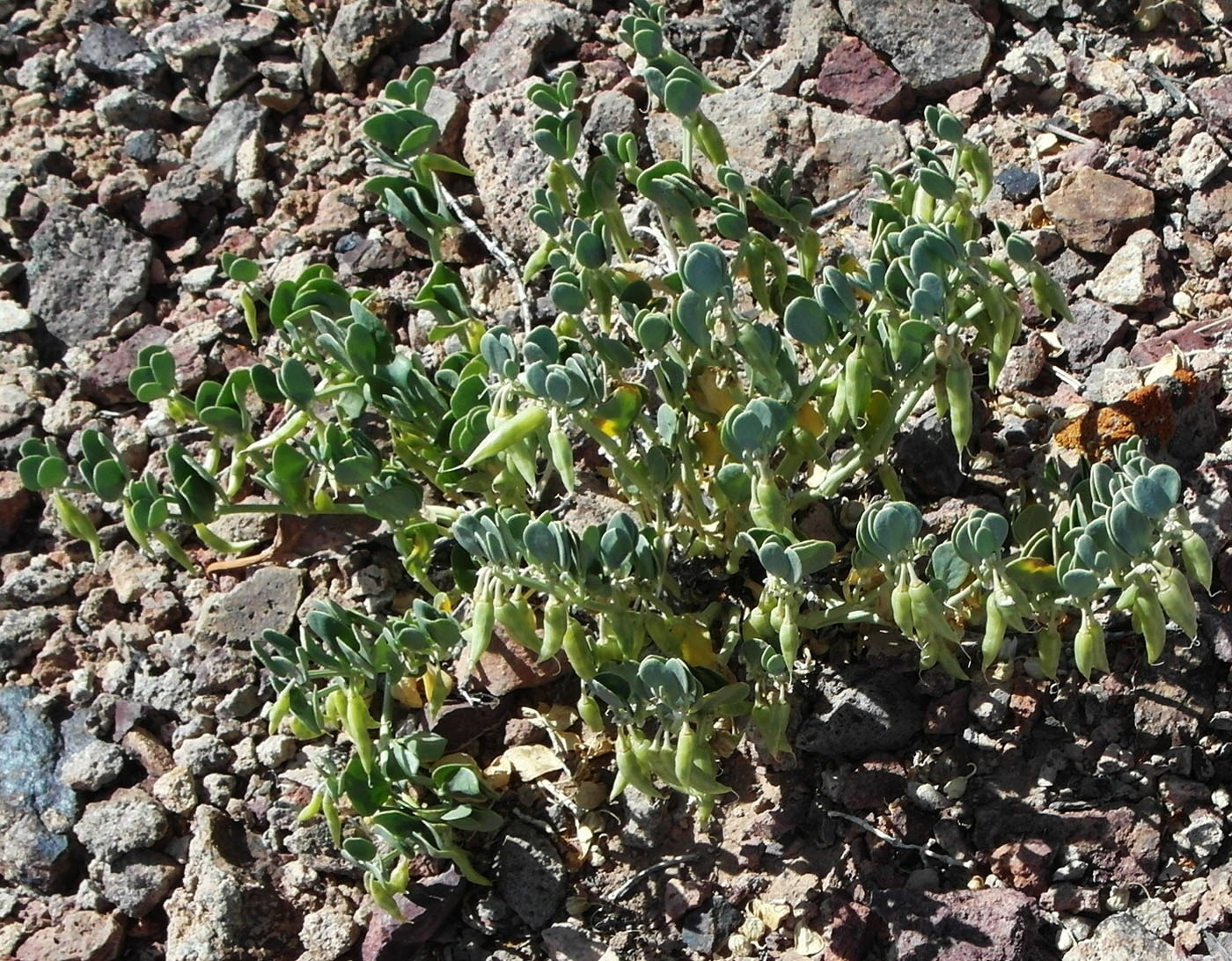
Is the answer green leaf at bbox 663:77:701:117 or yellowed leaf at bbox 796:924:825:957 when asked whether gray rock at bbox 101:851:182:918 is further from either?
green leaf at bbox 663:77:701:117

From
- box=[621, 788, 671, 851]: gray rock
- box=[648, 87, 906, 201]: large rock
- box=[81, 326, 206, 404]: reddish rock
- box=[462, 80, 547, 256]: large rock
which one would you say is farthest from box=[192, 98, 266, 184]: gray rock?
box=[621, 788, 671, 851]: gray rock

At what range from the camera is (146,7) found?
413 centimetres

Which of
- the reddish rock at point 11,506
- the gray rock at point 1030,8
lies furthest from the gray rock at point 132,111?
the gray rock at point 1030,8

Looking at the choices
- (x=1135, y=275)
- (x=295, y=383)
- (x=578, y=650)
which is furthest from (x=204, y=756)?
(x=1135, y=275)

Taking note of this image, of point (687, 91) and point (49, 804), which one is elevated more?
point (687, 91)

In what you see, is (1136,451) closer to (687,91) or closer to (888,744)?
(888,744)

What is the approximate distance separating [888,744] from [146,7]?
9.78 feet

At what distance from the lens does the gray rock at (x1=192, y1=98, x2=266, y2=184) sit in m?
3.81

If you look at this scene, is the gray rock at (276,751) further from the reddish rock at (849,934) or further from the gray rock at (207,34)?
the gray rock at (207,34)

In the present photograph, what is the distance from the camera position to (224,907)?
2562 millimetres

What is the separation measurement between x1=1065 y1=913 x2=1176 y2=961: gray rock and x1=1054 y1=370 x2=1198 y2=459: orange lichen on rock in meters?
0.84

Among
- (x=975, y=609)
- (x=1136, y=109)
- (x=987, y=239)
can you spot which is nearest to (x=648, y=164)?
(x=987, y=239)

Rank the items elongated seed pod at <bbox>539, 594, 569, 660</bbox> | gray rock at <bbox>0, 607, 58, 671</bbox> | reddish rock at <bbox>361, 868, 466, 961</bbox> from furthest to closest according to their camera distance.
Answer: gray rock at <bbox>0, 607, 58, 671</bbox> → reddish rock at <bbox>361, 868, 466, 961</bbox> → elongated seed pod at <bbox>539, 594, 569, 660</bbox>

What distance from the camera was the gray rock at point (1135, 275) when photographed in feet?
9.77
